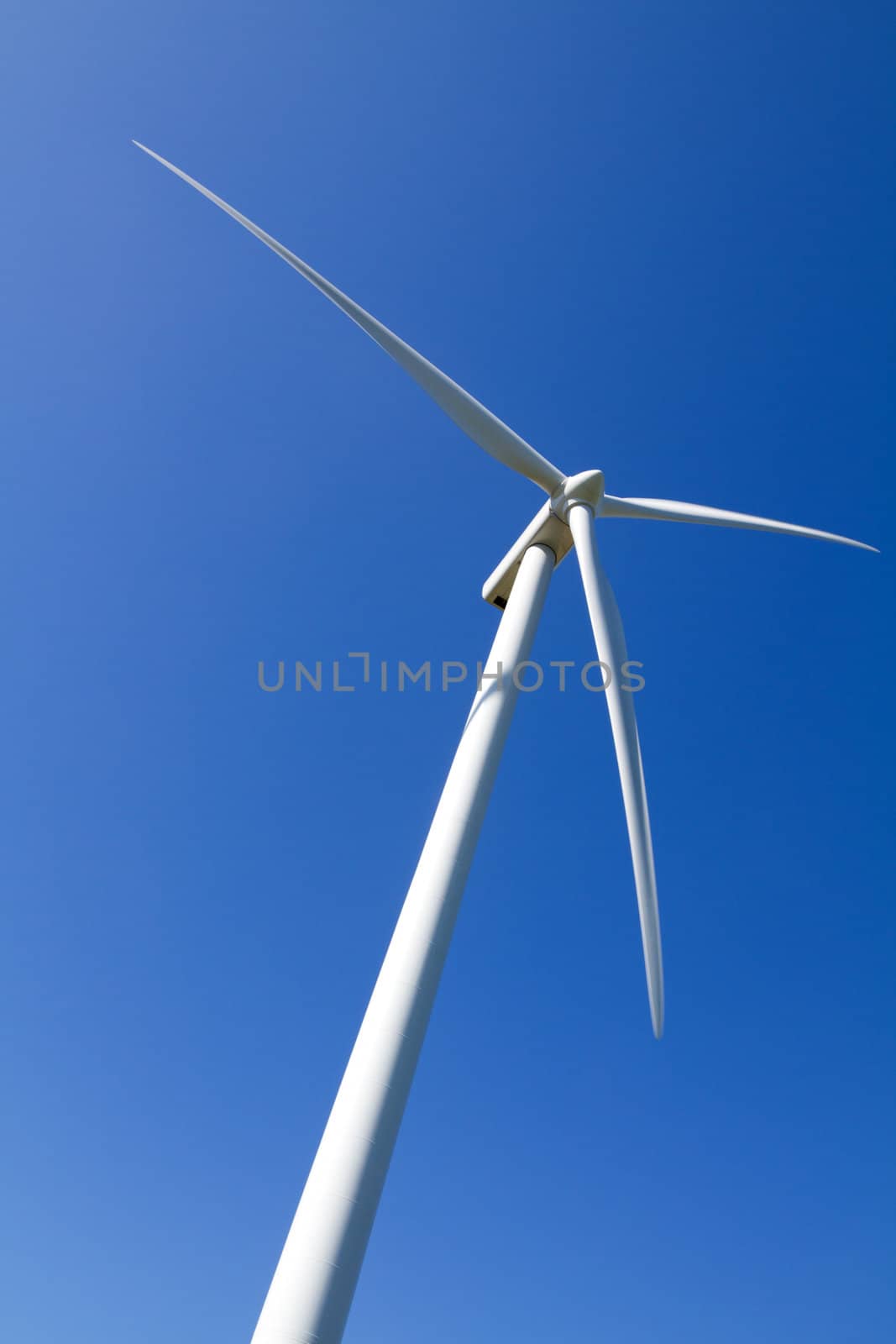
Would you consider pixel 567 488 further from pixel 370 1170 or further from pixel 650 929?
pixel 370 1170

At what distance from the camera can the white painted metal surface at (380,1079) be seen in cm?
805

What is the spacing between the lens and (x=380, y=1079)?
367 inches

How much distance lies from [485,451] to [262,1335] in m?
15.8

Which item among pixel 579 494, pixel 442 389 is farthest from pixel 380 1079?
pixel 442 389

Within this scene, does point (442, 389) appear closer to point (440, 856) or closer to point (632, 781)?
point (632, 781)

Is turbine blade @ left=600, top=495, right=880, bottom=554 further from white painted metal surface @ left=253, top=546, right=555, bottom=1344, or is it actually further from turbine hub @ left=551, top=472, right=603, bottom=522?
white painted metal surface @ left=253, top=546, right=555, bottom=1344

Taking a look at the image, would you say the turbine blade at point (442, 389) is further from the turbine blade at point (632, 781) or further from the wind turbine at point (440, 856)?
the turbine blade at point (632, 781)

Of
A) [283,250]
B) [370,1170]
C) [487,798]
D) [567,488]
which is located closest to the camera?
[370,1170]

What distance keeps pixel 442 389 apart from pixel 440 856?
431 inches

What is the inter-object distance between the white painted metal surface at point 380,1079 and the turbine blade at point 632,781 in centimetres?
257

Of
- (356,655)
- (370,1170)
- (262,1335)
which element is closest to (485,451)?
(356,655)

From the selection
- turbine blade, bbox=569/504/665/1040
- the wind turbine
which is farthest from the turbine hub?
turbine blade, bbox=569/504/665/1040

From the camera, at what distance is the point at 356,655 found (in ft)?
66.0

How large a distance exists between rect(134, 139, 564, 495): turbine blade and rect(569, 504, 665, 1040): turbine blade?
3.76 m
